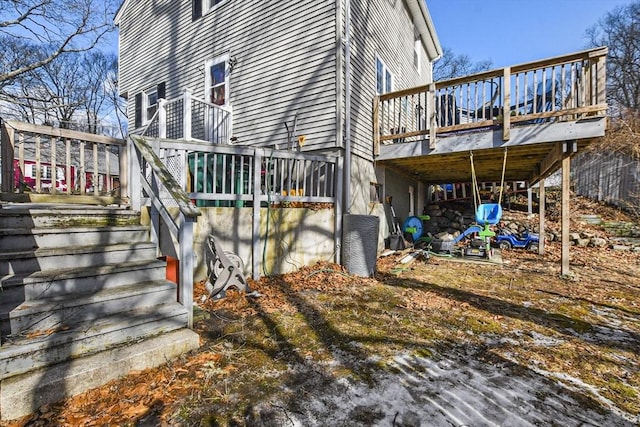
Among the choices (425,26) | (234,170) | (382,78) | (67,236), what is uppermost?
(425,26)

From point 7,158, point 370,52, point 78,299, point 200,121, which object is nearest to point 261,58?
point 200,121

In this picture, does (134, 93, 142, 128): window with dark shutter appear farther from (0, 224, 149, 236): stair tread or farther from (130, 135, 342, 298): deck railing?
(0, 224, 149, 236): stair tread

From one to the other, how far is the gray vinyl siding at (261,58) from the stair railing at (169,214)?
147 inches

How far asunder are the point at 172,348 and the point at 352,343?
163 cm

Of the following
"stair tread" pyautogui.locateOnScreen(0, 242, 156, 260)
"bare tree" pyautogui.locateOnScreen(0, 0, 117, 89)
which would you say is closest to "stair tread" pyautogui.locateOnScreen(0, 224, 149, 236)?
"stair tread" pyautogui.locateOnScreen(0, 242, 156, 260)

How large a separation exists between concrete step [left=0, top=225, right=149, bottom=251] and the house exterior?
3713 millimetres

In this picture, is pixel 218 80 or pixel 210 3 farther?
pixel 210 3

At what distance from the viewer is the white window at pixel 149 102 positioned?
10367mm

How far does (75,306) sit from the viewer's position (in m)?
2.29

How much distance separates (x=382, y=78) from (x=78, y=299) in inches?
332

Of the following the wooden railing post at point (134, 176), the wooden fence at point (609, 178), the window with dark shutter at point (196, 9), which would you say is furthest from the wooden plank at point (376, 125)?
the wooden fence at point (609, 178)

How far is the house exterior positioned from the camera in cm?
626

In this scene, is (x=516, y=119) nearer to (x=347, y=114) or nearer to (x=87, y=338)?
(x=347, y=114)

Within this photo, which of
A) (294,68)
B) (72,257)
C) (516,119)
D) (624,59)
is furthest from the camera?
(624,59)
